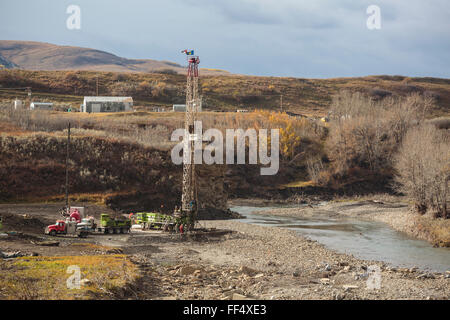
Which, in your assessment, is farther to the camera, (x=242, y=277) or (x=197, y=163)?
(x=197, y=163)

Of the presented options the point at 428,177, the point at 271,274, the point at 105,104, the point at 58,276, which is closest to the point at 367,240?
the point at 428,177

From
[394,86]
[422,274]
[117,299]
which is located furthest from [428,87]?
[117,299]

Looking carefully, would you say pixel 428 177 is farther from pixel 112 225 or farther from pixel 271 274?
pixel 112 225

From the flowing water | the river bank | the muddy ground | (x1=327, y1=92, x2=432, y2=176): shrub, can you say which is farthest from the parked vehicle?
(x1=327, y1=92, x2=432, y2=176): shrub

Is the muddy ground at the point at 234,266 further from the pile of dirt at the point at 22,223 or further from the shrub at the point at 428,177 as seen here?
the shrub at the point at 428,177

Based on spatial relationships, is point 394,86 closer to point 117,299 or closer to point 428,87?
point 428,87

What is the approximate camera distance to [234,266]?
2803 centimetres

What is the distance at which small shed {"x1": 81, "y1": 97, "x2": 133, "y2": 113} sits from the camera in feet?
319

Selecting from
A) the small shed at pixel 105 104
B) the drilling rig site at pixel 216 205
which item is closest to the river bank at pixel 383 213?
the drilling rig site at pixel 216 205

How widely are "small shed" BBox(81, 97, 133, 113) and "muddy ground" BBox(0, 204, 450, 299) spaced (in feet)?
187

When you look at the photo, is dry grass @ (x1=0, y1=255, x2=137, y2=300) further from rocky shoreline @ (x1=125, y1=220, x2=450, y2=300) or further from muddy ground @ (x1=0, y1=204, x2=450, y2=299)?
rocky shoreline @ (x1=125, y1=220, x2=450, y2=300)

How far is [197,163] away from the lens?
65.9 meters

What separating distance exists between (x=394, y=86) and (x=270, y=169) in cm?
9704

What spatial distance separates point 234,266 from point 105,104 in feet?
253
